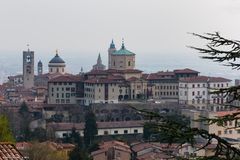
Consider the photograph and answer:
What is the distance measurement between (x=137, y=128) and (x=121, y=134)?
0.95 m

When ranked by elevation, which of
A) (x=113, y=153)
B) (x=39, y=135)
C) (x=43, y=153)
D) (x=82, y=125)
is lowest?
(x=113, y=153)

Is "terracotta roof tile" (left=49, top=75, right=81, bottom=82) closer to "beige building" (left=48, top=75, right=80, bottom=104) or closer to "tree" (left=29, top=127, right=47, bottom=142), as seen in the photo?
"beige building" (left=48, top=75, right=80, bottom=104)

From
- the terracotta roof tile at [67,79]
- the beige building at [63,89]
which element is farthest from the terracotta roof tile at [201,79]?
the beige building at [63,89]

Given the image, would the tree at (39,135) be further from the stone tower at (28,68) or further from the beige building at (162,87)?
the stone tower at (28,68)

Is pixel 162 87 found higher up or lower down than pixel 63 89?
higher up

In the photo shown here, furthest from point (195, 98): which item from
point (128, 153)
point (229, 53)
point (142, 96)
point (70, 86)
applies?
point (229, 53)

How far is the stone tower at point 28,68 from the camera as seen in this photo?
71.6 m

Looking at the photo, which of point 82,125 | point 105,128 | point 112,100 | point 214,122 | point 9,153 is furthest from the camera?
point 112,100

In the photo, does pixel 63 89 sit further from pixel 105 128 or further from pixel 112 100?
pixel 105 128

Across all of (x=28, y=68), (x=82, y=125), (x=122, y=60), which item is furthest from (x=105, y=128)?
(x=28, y=68)

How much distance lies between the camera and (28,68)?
7206cm

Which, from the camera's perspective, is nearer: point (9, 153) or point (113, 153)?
point (9, 153)

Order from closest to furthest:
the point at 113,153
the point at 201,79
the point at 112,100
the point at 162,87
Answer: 1. the point at 113,153
2. the point at 112,100
3. the point at 201,79
4. the point at 162,87

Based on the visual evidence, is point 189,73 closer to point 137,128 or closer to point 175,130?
point 137,128
